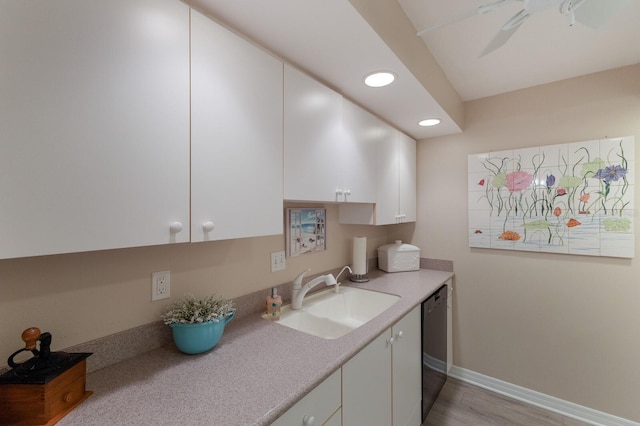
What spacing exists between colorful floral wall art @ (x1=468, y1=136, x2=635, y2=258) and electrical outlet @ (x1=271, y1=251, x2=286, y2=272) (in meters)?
1.75

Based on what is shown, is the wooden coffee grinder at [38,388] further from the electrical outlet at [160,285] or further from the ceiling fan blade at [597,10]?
the ceiling fan blade at [597,10]

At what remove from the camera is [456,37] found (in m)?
1.64

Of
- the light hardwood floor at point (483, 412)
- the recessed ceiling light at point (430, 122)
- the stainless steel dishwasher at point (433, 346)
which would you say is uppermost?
the recessed ceiling light at point (430, 122)

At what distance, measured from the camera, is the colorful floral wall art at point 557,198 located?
6.25 ft

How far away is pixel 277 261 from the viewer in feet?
5.44

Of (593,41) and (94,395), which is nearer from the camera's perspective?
(94,395)

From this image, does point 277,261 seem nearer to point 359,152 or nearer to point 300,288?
point 300,288

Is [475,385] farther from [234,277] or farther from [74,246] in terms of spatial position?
[74,246]

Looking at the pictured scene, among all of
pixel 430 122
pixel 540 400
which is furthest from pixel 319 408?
pixel 540 400

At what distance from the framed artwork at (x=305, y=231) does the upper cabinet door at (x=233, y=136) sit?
52cm

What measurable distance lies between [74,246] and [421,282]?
212 cm

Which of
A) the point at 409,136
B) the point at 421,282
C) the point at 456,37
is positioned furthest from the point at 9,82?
the point at 409,136

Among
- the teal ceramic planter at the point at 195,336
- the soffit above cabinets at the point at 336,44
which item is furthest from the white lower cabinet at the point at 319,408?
the soffit above cabinets at the point at 336,44

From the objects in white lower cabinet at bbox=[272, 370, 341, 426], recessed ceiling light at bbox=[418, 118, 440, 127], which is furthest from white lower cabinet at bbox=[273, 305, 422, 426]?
recessed ceiling light at bbox=[418, 118, 440, 127]
